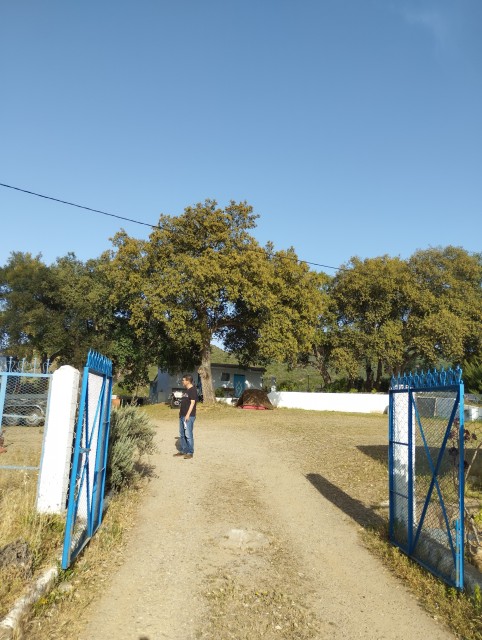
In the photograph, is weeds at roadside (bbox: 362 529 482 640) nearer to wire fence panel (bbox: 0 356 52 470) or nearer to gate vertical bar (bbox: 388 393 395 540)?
gate vertical bar (bbox: 388 393 395 540)

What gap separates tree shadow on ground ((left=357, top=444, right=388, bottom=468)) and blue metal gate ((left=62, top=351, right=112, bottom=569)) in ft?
23.1

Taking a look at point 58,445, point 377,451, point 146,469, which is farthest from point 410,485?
point 377,451

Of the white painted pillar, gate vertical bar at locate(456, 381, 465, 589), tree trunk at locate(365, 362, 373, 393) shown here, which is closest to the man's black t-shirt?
the white painted pillar

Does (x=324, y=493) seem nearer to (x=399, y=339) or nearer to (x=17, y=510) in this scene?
(x=17, y=510)

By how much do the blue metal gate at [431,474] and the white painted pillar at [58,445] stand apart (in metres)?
4.13

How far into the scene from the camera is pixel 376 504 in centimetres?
836

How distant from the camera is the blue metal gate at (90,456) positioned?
16.6 feet

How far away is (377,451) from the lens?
12.8 meters

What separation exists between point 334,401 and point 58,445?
82.7 ft

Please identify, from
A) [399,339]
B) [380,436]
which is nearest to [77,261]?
[399,339]

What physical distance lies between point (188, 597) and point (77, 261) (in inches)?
1315

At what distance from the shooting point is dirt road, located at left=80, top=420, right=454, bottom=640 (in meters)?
4.18

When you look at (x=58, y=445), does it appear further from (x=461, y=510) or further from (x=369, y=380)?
(x=369, y=380)

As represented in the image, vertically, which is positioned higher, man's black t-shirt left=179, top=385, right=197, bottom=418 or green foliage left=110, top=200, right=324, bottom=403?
green foliage left=110, top=200, right=324, bottom=403
